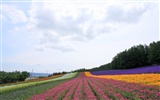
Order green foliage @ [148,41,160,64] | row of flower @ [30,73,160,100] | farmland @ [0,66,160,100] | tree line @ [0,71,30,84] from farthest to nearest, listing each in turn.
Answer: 1. green foliage @ [148,41,160,64]
2. tree line @ [0,71,30,84]
3. farmland @ [0,66,160,100]
4. row of flower @ [30,73,160,100]

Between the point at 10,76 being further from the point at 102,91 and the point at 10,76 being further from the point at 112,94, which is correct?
the point at 112,94

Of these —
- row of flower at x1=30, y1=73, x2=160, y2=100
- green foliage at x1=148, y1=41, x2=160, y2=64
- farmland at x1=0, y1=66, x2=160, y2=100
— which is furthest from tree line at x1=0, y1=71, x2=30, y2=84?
row of flower at x1=30, y1=73, x2=160, y2=100

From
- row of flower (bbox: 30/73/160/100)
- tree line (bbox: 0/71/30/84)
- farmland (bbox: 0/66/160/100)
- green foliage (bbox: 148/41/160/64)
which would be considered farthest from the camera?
green foliage (bbox: 148/41/160/64)

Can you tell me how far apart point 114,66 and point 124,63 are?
10.5 metres

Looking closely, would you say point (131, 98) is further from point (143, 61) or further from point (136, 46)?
point (136, 46)

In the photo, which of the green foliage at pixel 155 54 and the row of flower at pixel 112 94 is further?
the green foliage at pixel 155 54

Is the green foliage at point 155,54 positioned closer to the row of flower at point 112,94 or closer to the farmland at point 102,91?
the farmland at point 102,91

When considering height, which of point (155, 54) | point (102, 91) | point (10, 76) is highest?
point (155, 54)

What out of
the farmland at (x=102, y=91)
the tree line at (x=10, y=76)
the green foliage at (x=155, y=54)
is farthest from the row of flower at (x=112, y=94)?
the green foliage at (x=155, y=54)

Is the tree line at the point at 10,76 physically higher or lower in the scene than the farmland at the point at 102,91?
lower

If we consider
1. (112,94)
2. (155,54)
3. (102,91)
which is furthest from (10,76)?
(112,94)

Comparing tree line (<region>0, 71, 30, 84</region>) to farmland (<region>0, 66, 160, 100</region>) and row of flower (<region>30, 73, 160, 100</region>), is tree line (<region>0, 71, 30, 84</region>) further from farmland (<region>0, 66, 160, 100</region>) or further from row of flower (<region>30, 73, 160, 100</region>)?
row of flower (<region>30, 73, 160, 100</region>)

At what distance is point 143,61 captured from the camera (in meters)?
67.2

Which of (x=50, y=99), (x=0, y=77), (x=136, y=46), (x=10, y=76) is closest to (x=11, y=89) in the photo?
(x=50, y=99)
